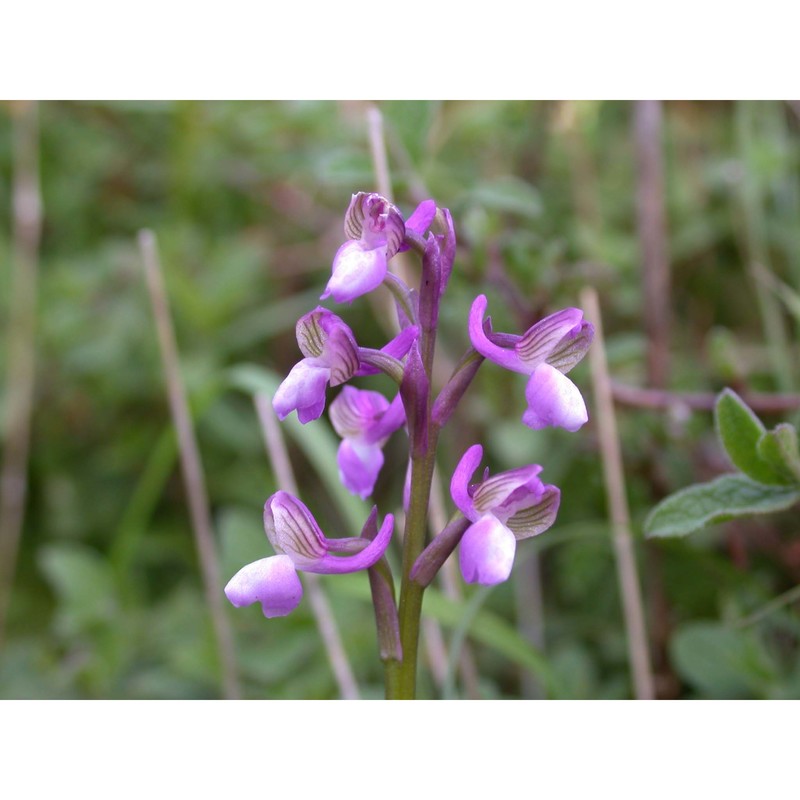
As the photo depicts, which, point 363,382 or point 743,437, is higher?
point 363,382

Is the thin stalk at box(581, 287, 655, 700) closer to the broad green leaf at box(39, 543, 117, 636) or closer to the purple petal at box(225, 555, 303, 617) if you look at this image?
the purple petal at box(225, 555, 303, 617)

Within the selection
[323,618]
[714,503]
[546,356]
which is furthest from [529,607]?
[546,356]

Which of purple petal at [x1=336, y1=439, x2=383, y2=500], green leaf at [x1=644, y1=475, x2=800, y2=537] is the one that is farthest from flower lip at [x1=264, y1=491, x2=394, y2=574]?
green leaf at [x1=644, y1=475, x2=800, y2=537]

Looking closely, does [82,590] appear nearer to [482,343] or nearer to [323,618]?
[323,618]

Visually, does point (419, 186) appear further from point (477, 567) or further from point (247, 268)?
point (477, 567)

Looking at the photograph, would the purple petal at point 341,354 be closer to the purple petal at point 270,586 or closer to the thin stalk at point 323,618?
the purple petal at point 270,586
